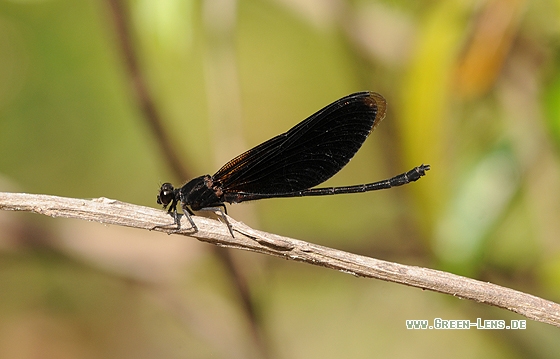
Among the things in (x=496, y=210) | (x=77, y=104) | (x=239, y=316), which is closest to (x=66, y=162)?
(x=77, y=104)

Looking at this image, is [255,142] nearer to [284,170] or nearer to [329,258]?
[284,170]

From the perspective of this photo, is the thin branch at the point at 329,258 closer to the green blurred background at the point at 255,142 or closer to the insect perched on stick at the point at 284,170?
the insect perched on stick at the point at 284,170

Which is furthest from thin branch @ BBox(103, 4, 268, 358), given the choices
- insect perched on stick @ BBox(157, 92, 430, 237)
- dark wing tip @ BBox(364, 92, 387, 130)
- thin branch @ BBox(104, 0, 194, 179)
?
dark wing tip @ BBox(364, 92, 387, 130)

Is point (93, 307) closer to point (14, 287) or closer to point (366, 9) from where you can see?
point (14, 287)

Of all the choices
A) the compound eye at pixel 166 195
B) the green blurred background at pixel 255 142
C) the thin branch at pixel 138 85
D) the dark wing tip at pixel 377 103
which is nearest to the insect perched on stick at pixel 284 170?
the compound eye at pixel 166 195

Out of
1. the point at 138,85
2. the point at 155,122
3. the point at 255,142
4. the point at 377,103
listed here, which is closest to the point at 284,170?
the point at 377,103

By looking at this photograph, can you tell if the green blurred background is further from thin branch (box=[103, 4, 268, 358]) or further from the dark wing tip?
the dark wing tip
